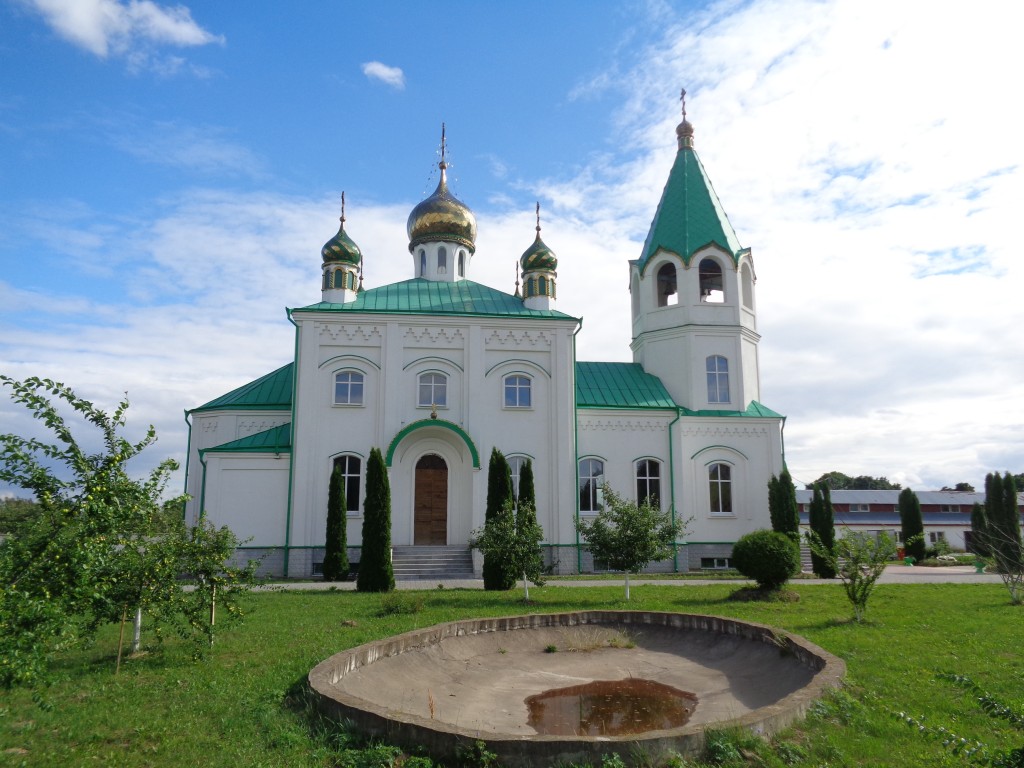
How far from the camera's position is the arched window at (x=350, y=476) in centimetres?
2131

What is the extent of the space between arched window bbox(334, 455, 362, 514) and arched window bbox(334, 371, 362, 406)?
165 centimetres

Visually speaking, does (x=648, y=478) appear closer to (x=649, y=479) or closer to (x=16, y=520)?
(x=649, y=479)

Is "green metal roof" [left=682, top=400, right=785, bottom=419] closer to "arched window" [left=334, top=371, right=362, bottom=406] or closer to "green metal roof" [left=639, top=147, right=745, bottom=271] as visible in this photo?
"green metal roof" [left=639, top=147, right=745, bottom=271]

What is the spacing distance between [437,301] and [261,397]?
6278mm

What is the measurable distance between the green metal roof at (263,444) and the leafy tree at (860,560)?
583 inches

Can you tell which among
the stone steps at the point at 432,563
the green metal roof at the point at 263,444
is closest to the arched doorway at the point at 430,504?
the stone steps at the point at 432,563

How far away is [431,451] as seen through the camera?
2220 centimetres

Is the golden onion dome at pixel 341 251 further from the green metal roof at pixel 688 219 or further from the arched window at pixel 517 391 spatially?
the green metal roof at pixel 688 219

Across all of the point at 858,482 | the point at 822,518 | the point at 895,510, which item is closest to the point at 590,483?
the point at 822,518

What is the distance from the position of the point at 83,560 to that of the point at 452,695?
13.5 feet

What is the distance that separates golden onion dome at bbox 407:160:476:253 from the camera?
25984mm

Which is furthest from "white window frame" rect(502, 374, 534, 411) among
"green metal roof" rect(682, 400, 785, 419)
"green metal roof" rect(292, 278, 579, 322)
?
"green metal roof" rect(682, 400, 785, 419)

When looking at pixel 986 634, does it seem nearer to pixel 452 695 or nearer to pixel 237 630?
pixel 452 695

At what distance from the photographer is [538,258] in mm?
24156
